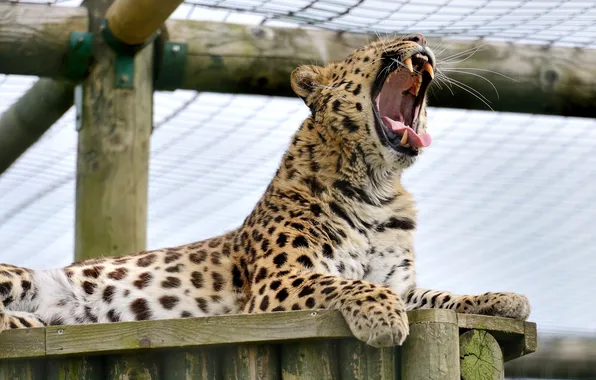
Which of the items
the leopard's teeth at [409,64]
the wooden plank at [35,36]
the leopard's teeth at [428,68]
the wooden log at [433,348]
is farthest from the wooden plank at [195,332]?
the wooden plank at [35,36]

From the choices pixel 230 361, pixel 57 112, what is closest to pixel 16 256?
pixel 57 112

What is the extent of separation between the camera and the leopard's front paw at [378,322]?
4934 millimetres

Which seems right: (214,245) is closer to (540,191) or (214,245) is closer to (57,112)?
(57,112)

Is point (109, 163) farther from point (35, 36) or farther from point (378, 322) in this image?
point (378, 322)

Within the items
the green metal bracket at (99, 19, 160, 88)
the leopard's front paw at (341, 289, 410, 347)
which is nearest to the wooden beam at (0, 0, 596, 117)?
the green metal bracket at (99, 19, 160, 88)

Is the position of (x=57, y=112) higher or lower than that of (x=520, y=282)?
higher

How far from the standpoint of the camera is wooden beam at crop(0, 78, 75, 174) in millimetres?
8334

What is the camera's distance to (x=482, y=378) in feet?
17.0

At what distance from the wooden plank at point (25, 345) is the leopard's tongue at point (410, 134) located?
2564 millimetres

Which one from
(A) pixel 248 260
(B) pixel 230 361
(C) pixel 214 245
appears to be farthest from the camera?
(C) pixel 214 245

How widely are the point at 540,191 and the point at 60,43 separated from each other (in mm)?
5078

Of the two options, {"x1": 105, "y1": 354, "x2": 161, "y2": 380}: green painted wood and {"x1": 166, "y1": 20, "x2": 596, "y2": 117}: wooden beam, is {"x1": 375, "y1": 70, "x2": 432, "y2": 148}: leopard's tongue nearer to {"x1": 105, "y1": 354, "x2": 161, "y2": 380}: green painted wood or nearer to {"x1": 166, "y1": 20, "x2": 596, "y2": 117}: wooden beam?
{"x1": 166, "y1": 20, "x2": 596, "y2": 117}: wooden beam

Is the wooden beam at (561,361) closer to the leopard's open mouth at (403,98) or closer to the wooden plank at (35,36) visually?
the leopard's open mouth at (403,98)

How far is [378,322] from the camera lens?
4930 millimetres
